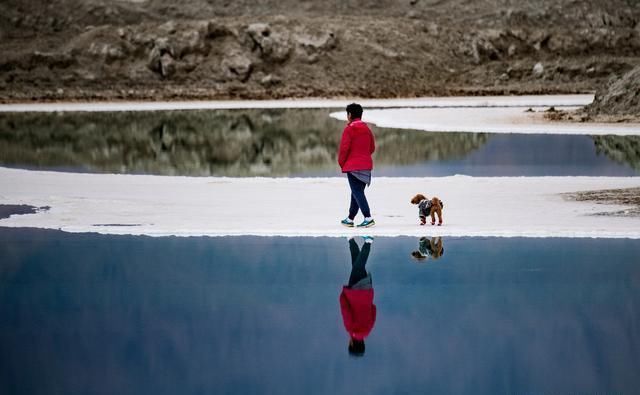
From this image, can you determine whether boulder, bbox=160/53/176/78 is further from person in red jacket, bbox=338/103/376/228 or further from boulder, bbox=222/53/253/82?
person in red jacket, bbox=338/103/376/228

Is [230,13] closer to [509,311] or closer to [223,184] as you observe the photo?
[223,184]

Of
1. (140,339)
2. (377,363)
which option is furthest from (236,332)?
(377,363)

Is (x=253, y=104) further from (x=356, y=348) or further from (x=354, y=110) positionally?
(x=356, y=348)

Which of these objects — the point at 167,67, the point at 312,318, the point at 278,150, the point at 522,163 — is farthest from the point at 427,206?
the point at 167,67

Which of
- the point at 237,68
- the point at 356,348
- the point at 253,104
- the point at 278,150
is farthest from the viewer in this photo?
the point at 237,68

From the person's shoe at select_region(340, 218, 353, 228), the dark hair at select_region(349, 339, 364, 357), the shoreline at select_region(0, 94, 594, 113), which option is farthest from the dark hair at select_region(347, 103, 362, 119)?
the shoreline at select_region(0, 94, 594, 113)

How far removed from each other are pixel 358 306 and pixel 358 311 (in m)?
0.17

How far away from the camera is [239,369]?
6.36 meters

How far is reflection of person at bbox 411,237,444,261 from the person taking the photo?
10.1 metres

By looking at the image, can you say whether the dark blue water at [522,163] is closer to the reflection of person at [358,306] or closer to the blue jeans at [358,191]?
the blue jeans at [358,191]

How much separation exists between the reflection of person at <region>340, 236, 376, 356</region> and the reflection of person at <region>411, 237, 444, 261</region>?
0.48 metres

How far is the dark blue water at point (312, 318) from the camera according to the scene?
620 cm

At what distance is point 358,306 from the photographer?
794cm

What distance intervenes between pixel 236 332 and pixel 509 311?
74.3 inches
